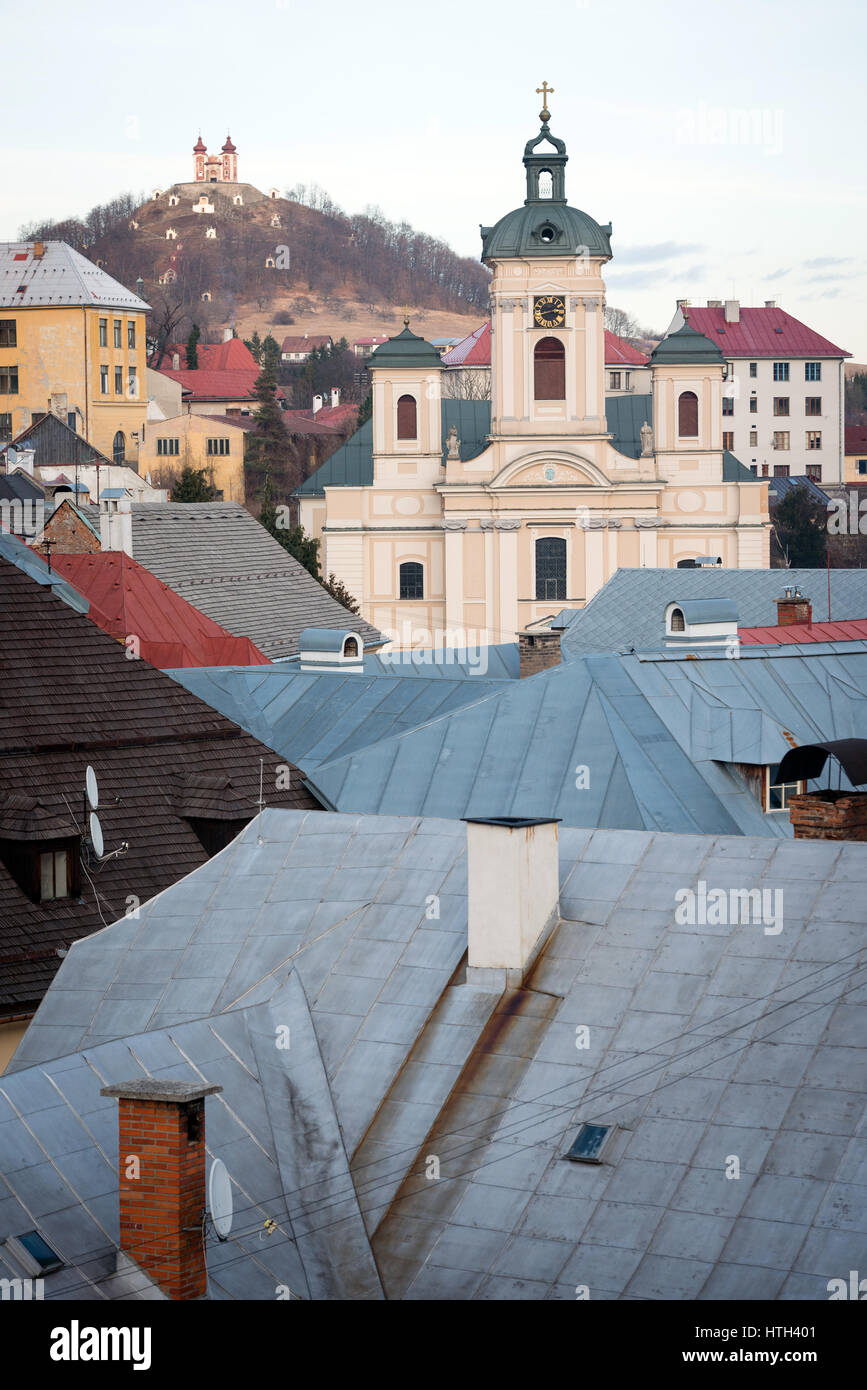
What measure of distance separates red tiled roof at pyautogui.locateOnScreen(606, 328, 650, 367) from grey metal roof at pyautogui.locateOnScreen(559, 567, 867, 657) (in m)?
70.9

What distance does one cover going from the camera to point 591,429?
6906 centimetres

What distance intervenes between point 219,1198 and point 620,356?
103 m

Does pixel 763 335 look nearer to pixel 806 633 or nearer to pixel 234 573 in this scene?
pixel 234 573

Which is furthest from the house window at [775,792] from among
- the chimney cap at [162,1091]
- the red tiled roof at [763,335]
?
the red tiled roof at [763,335]

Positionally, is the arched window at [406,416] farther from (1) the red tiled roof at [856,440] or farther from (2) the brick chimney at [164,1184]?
(2) the brick chimney at [164,1184]

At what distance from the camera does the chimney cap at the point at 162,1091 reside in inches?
430

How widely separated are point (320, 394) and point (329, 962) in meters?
147

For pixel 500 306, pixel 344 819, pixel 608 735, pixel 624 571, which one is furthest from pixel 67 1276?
pixel 500 306

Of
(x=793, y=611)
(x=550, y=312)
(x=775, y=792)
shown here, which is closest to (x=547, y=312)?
(x=550, y=312)

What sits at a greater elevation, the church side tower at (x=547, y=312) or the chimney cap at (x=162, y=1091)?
the church side tower at (x=547, y=312)

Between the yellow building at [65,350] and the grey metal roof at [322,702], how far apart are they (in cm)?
7682

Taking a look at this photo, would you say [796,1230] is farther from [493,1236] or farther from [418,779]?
[418,779]

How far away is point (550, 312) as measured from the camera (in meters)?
68.7

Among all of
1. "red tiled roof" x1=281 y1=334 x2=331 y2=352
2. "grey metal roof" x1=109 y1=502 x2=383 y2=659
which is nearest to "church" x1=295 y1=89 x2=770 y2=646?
"grey metal roof" x1=109 y1=502 x2=383 y2=659
